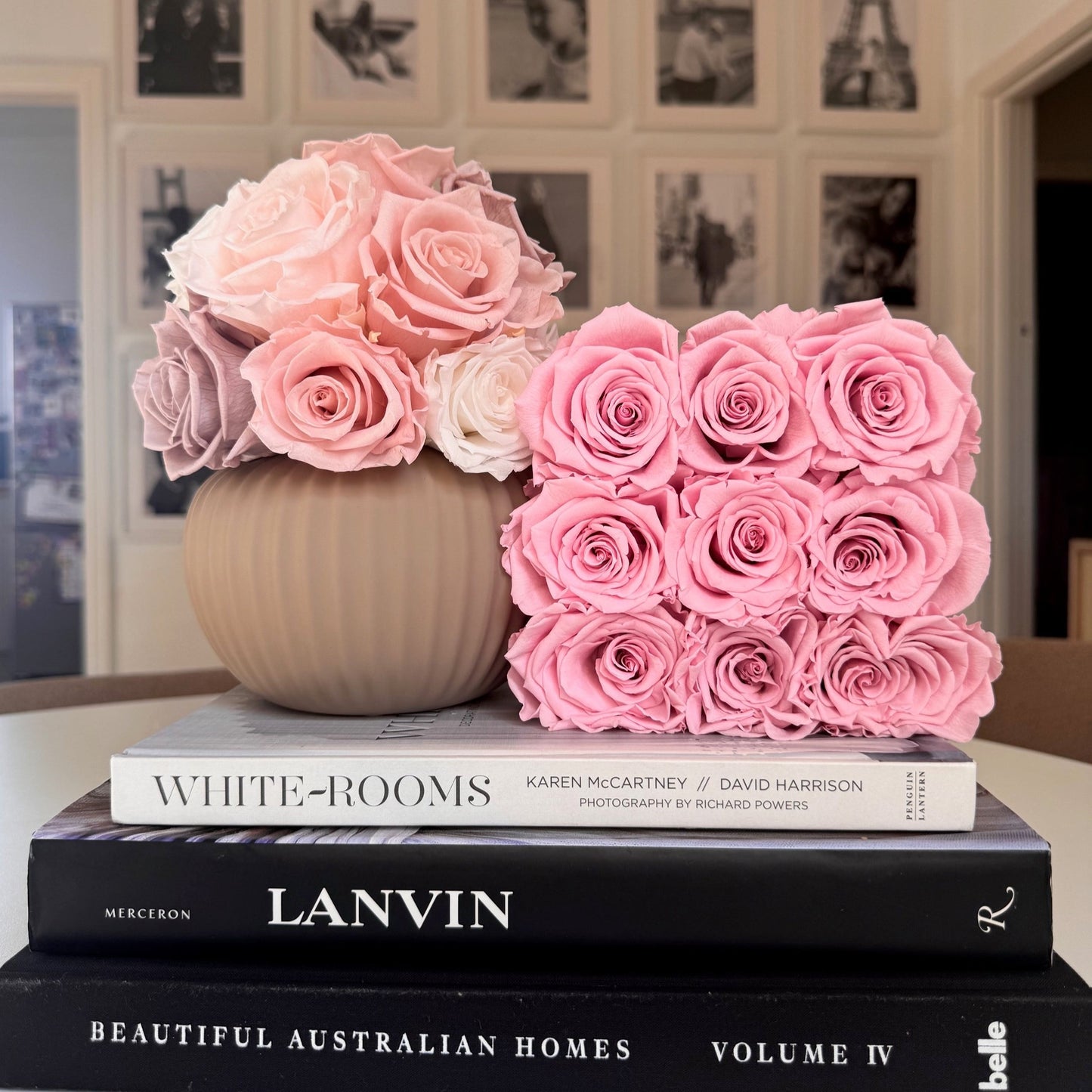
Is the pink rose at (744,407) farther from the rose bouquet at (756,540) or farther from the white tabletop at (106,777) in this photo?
the white tabletop at (106,777)

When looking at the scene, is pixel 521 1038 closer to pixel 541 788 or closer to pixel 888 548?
pixel 541 788

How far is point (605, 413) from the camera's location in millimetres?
474

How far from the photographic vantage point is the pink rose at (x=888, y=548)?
466 mm

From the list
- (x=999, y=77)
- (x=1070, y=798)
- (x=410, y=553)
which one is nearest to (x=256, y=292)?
(x=410, y=553)

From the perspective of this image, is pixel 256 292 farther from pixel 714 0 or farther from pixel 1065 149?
pixel 1065 149

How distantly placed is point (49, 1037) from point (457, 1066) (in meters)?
0.17

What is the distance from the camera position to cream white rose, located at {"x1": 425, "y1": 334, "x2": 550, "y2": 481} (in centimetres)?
49

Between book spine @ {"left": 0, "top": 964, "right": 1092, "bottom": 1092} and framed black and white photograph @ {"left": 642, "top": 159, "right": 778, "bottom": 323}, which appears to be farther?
framed black and white photograph @ {"left": 642, "top": 159, "right": 778, "bottom": 323}

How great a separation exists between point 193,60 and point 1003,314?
2.28m

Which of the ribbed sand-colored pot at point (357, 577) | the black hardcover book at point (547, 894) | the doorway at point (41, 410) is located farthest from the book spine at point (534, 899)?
the doorway at point (41, 410)

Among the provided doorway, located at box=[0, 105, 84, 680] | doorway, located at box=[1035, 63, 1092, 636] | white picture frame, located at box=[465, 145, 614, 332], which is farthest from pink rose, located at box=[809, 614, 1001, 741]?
doorway, located at box=[0, 105, 84, 680]

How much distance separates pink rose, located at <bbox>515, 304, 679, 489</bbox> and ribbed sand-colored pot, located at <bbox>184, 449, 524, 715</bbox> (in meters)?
0.05

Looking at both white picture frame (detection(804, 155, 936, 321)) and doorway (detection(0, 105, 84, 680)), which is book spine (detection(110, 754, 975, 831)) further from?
doorway (detection(0, 105, 84, 680))

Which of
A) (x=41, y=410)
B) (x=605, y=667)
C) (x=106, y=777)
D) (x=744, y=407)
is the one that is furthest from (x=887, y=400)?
(x=41, y=410)
